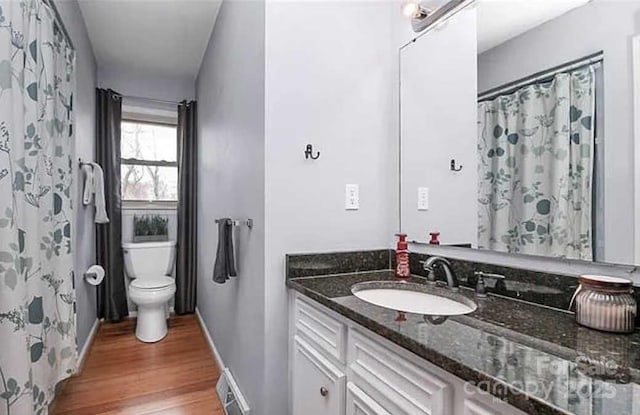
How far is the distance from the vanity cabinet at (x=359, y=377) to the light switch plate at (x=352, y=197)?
47cm

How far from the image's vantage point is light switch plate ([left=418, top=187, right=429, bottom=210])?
5.32 ft

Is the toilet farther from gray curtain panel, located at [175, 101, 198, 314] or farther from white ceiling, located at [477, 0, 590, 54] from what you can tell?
white ceiling, located at [477, 0, 590, 54]

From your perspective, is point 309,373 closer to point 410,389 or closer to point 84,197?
point 410,389

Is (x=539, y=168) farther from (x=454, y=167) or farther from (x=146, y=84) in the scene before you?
(x=146, y=84)

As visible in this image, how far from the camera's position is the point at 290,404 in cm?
148

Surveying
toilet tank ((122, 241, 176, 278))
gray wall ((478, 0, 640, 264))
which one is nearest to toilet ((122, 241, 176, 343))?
toilet tank ((122, 241, 176, 278))

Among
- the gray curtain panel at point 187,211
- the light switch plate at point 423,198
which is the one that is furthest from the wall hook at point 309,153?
the gray curtain panel at point 187,211

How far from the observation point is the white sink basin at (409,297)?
Answer: 123cm

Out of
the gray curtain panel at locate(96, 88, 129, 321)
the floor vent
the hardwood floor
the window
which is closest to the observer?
the floor vent

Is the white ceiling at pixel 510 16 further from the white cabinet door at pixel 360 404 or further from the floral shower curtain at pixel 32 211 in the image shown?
the floral shower curtain at pixel 32 211

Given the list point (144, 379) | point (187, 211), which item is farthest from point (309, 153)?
point (187, 211)

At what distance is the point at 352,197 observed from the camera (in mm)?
1637

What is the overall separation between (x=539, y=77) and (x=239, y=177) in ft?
4.58

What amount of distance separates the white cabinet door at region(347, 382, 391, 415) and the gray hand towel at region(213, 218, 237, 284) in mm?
964
